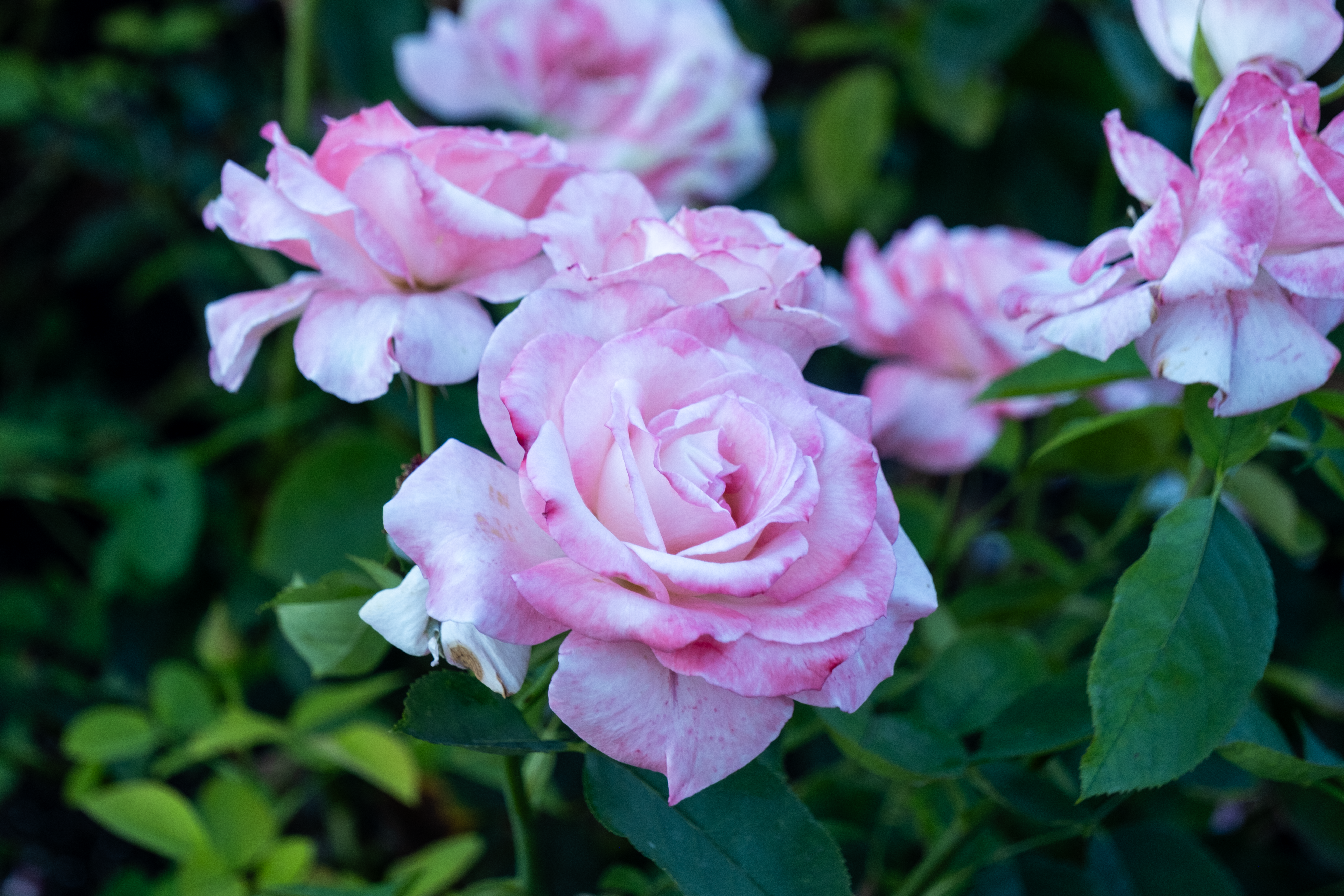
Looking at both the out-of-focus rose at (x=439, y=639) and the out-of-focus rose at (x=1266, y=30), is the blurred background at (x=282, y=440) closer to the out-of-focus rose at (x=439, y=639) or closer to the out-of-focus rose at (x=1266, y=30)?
the out-of-focus rose at (x=439, y=639)

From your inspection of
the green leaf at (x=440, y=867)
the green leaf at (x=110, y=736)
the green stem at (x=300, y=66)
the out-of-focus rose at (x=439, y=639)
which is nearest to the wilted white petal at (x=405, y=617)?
the out-of-focus rose at (x=439, y=639)

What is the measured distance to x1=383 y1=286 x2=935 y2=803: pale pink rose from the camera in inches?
12.5

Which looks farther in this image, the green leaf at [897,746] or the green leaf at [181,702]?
the green leaf at [181,702]

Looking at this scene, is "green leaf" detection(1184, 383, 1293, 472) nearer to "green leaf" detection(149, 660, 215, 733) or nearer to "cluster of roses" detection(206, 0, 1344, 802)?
"cluster of roses" detection(206, 0, 1344, 802)

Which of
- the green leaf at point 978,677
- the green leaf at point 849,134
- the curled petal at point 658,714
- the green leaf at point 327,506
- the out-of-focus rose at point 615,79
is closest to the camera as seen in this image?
the curled petal at point 658,714

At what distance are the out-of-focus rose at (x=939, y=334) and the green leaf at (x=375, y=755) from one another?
1.24ft

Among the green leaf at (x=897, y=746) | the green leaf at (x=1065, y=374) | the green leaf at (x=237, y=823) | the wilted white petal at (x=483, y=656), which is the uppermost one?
the wilted white petal at (x=483, y=656)

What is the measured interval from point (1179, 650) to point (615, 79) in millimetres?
789

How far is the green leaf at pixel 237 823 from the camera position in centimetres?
66

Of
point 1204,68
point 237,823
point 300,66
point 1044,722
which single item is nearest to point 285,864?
point 237,823

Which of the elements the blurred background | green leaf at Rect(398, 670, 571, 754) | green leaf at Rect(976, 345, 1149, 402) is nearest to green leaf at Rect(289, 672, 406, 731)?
the blurred background

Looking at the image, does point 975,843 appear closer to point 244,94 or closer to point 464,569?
point 464,569

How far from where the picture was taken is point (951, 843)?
0.54 m

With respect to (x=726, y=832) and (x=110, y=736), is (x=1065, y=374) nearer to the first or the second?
(x=726, y=832)
